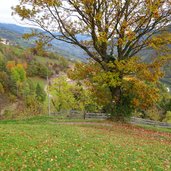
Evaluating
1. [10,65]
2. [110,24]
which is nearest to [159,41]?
[110,24]

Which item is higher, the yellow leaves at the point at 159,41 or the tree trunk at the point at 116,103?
the yellow leaves at the point at 159,41

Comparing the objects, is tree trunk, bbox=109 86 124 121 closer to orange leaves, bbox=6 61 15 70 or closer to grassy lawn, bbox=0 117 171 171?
grassy lawn, bbox=0 117 171 171

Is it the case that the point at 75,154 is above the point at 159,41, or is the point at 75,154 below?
below

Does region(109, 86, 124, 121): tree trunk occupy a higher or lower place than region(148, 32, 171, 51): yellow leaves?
lower

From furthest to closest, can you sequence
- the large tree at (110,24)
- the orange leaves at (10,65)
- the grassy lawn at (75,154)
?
the orange leaves at (10,65) < the large tree at (110,24) < the grassy lawn at (75,154)

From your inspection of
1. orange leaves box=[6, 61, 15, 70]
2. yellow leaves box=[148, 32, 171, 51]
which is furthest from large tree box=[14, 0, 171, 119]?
orange leaves box=[6, 61, 15, 70]

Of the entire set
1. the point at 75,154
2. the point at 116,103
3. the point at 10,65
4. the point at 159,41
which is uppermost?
the point at 10,65

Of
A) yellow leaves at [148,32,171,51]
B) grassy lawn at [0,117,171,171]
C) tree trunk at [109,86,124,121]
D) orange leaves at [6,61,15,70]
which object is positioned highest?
orange leaves at [6,61,15,70]

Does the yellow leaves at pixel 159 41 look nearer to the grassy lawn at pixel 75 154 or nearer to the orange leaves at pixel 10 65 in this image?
the grassy lawn at pixel 75 154

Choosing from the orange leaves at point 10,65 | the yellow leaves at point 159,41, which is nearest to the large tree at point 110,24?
the yellow leaves at point 159,41

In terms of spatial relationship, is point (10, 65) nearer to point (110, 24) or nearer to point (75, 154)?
point (110, 24)

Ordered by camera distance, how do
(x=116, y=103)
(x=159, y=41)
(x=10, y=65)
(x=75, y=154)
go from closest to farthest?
(x=75, y=154)
(x=159, y=41)
(x=116, y=103)
(x=10, y=65)

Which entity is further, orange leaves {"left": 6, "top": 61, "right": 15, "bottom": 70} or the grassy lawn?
orange leaves {"left": 6, "top": 61, "right": 15, "bottom": 70}

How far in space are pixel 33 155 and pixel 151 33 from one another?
16519mm
